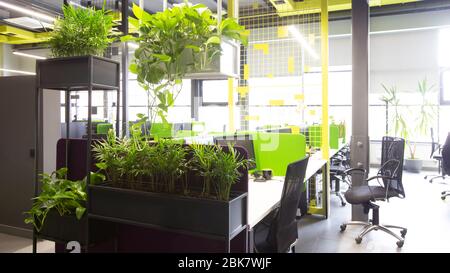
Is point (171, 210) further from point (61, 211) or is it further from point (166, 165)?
point (61, 211)

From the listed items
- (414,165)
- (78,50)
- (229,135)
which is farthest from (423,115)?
(78,50)

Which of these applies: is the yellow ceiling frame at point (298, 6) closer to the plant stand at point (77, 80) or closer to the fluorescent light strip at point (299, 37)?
the fluorescent light strip at point (299, 37)

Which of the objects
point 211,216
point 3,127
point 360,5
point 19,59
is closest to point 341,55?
point 360,5

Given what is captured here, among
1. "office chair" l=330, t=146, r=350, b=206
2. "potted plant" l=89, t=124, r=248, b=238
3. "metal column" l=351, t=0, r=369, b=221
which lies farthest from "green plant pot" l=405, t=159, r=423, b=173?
"potted plant" l=89, t=124, r=248, b=238

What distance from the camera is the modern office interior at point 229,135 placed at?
159 cm

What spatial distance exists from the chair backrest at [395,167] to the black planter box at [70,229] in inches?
107

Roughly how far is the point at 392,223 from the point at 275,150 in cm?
166

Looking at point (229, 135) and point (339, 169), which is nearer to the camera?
point (229, 135)

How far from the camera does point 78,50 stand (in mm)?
1866

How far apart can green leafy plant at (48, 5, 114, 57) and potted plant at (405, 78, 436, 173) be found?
708cm

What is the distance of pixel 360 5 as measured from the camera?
3988mm

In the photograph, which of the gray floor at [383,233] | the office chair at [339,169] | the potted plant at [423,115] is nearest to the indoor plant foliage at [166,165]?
the gray floor at [383,233]
